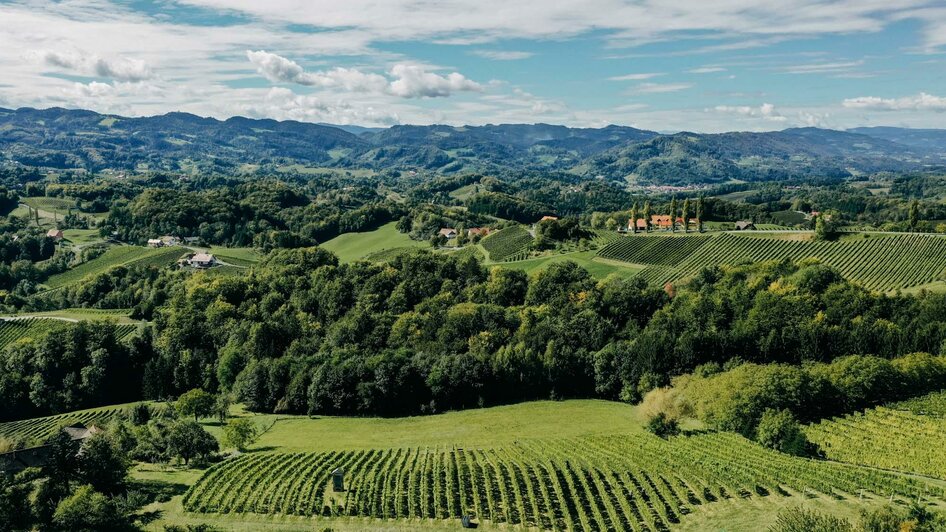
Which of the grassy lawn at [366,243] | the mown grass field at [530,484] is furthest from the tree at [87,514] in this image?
the grassy lawn at [366,243]

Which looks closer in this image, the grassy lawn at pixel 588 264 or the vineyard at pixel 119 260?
the grassy lawn at pixel 588 264

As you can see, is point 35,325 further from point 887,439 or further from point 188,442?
point 887,439

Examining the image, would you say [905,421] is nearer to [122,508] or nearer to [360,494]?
[360,494]

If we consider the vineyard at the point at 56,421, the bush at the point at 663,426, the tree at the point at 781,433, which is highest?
the tree at the point at 781,433

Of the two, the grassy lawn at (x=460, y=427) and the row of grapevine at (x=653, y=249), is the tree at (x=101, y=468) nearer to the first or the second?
the grassy lawn at (x=460, y=427)

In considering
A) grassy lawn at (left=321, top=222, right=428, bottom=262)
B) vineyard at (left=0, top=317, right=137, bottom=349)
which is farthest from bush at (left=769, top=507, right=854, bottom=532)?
grassy lawn at (left=321, top=222, right=428, bottom=262)

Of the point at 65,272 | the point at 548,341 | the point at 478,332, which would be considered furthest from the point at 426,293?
the point at 65,272

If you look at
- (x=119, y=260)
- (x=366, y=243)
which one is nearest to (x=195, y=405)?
(x=119, y=260)
